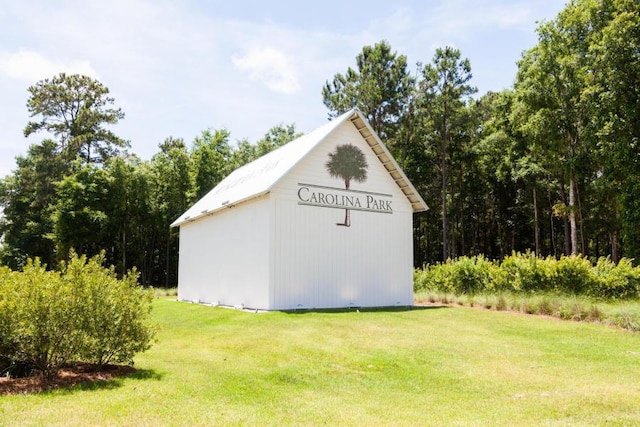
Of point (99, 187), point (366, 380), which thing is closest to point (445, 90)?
point (99, 187)

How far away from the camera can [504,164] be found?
145 ft

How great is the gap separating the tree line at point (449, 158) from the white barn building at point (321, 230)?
49.6ft

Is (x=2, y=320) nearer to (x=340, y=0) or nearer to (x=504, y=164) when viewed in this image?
(x=340, y=0)

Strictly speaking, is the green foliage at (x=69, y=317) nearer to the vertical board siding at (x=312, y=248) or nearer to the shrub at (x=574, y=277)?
the vertical board siding at (x=312, y=248)

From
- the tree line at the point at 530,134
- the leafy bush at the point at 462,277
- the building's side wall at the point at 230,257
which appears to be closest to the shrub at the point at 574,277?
the leafy bush at the point at 462,277

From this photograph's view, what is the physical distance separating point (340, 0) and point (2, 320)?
14.1 meters

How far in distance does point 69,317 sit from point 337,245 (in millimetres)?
13609

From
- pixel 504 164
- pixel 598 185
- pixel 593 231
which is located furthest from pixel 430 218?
pixel 598 185

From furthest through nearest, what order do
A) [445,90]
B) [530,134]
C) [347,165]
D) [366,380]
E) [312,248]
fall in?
[445,90] → [530,134] → [347,165] → [312,248] → [366,380]

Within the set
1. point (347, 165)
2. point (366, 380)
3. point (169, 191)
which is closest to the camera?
point (366, 380)

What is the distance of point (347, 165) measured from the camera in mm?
21500

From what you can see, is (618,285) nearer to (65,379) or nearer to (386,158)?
(386,158)

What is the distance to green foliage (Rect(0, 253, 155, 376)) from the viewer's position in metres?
7.84

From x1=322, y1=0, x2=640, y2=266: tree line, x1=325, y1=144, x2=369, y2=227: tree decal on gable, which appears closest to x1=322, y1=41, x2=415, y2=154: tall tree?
x1=322, y1=0, x2=640, y2=266: tree line
